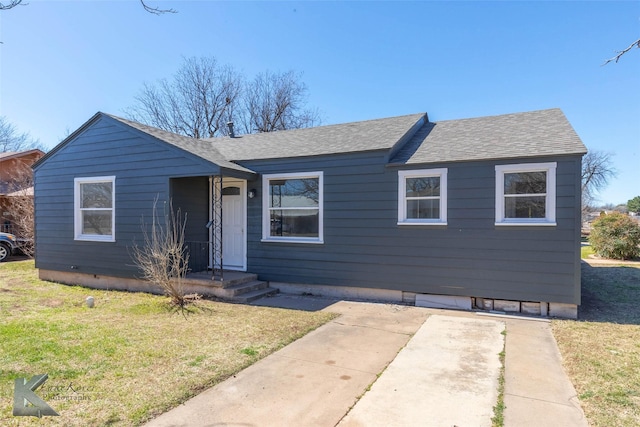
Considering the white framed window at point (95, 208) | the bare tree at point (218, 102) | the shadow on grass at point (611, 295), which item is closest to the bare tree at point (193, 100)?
the bare tree at point (218, 102)

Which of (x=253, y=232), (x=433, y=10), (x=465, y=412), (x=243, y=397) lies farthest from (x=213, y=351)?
(x=433, y=10)

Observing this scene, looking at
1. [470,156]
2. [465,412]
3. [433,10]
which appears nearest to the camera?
[465,412]

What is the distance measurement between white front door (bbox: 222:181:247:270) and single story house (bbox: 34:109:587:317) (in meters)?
0.03

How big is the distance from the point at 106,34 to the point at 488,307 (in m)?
7.60

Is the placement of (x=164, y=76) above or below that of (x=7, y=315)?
above

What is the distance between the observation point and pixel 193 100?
2541 cm

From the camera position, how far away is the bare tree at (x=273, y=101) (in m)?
26.5

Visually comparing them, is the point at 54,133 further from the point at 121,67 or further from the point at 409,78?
the point at 409,78

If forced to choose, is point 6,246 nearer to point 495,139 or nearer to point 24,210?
point 24,210

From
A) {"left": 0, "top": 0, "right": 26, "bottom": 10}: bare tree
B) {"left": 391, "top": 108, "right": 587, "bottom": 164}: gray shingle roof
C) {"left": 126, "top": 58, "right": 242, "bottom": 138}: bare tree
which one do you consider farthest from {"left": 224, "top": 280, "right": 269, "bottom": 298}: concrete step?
{"left": 126, "top": 58, "right": 242, "bottom": 138}: bare tree

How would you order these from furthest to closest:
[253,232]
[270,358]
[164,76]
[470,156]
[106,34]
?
1. [164,76]
2. [253,232]
3. [470,156]
4. [106,34]
5. [270,358]

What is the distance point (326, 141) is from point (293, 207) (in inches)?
68.2

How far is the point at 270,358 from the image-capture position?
404cm

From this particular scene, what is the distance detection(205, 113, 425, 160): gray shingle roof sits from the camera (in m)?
7.36
